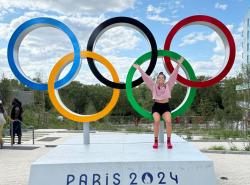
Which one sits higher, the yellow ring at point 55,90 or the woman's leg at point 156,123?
the yellow ring at point 55,90

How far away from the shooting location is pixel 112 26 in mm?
8602

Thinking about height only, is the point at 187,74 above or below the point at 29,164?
above

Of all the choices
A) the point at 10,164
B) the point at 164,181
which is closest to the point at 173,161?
the point at 164,181

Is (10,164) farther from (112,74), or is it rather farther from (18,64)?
(112,74)

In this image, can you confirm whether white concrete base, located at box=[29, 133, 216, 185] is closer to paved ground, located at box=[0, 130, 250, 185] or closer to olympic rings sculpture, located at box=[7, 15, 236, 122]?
paved ground, located at box=[0, 130, 250, 185]

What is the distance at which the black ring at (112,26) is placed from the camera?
27.8 feet

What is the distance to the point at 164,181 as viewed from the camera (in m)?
6.47

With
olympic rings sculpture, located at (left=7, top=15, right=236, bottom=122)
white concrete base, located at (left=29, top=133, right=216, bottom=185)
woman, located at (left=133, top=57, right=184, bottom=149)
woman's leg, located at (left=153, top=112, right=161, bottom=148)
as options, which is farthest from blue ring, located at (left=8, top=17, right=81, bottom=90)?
white concrete base, located at (left=29, top=133, right=216, bottom=185)

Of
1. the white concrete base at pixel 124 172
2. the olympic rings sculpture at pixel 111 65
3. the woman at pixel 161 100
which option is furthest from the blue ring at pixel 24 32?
the white concrete base at pixel 124 172

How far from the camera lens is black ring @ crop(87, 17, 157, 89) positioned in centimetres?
848

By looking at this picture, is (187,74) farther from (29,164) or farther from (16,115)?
(16,115)

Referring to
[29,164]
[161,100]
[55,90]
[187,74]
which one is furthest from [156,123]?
[29,164]

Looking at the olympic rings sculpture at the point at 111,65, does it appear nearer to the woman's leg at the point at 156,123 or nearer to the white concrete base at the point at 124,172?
the woman's leg at the point at 156,123

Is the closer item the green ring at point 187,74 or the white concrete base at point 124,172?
the white concrete base at point 124,172
